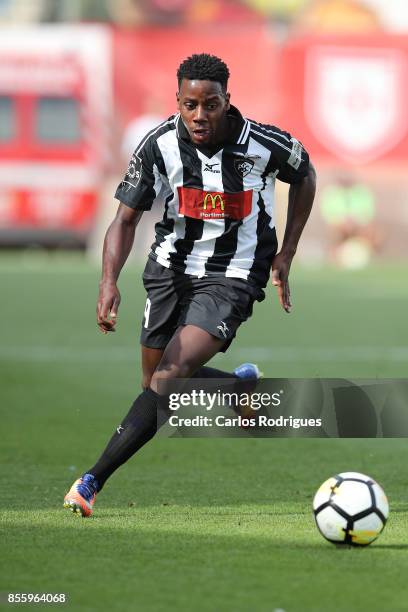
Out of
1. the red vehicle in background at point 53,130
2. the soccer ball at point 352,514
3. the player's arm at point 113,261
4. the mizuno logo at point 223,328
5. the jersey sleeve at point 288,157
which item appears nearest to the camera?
the soccer ball at point 352,514

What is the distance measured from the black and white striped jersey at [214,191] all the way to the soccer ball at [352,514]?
1.49 metres

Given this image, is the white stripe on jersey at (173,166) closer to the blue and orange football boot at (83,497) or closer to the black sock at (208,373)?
the black sock at (208,373)

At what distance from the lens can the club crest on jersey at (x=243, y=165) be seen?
673 cm

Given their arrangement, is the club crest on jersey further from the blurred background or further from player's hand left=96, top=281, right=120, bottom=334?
the blurred background

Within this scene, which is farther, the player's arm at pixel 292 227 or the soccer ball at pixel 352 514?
the player's arm at pixel 292 227

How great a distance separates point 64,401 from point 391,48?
2115cm

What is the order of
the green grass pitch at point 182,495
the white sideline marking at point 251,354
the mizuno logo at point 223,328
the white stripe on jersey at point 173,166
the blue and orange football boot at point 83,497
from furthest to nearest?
the white sideline marking at point 251,354
the white stripe on jersey at point 173,166
the mizuno logo at point 223,328
the blue and orange football boot at point 83,497
the green grass pitch at point 182,495

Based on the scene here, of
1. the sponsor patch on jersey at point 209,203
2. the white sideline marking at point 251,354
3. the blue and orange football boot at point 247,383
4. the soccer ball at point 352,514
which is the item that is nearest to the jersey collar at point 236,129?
the sponsor patch on jersey at point 209,203

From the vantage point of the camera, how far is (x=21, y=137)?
29.6 meters

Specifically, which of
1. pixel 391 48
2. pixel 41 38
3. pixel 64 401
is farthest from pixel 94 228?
pixel 64 401

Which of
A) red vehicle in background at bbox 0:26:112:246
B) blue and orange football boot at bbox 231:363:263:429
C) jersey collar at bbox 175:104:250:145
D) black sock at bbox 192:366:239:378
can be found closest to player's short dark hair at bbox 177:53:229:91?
jersey collar at bbox 175:104:250:145

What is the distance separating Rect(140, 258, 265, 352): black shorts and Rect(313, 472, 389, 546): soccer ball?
118 centimetres

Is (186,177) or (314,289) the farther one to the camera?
(314,289)

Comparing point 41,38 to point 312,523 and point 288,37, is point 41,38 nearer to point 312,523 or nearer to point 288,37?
point 288,37
